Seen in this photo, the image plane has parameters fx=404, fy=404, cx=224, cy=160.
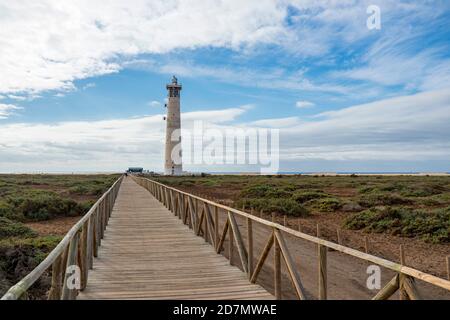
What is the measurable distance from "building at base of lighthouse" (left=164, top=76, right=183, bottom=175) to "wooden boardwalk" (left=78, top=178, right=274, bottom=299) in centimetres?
4618

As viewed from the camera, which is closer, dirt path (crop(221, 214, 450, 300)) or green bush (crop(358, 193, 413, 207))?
dirt path (crop(221, 214, 450, 300))

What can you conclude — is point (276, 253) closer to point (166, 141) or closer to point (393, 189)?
point (393, 189)

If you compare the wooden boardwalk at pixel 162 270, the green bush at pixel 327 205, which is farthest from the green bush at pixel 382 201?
the wooden boardwalk at pixel 162 270

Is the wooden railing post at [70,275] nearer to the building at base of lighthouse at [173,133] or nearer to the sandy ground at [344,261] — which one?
the sandy ground at [344,261]

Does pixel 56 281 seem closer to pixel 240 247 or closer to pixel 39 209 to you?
pixel 240 247

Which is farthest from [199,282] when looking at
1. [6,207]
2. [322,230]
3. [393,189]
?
[393,189]

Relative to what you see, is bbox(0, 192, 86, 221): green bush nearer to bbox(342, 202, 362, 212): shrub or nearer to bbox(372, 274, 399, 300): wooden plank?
bbox(342, 202, 362, 212): shrub

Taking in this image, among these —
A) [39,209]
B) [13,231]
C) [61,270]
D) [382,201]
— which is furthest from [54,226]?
[382,201]

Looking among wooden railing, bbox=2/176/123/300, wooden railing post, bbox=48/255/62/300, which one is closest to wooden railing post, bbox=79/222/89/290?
wooden railing, bbox=2/176/123/300

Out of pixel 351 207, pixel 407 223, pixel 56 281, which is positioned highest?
pixel 56 281

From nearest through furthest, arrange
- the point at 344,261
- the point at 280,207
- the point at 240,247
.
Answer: the point at 240,247
the point at 344,261
the point at 280,207

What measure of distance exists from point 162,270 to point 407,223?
36.3 ft

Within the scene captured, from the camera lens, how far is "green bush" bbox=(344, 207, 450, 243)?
13.2 metres

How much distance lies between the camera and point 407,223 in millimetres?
14617
